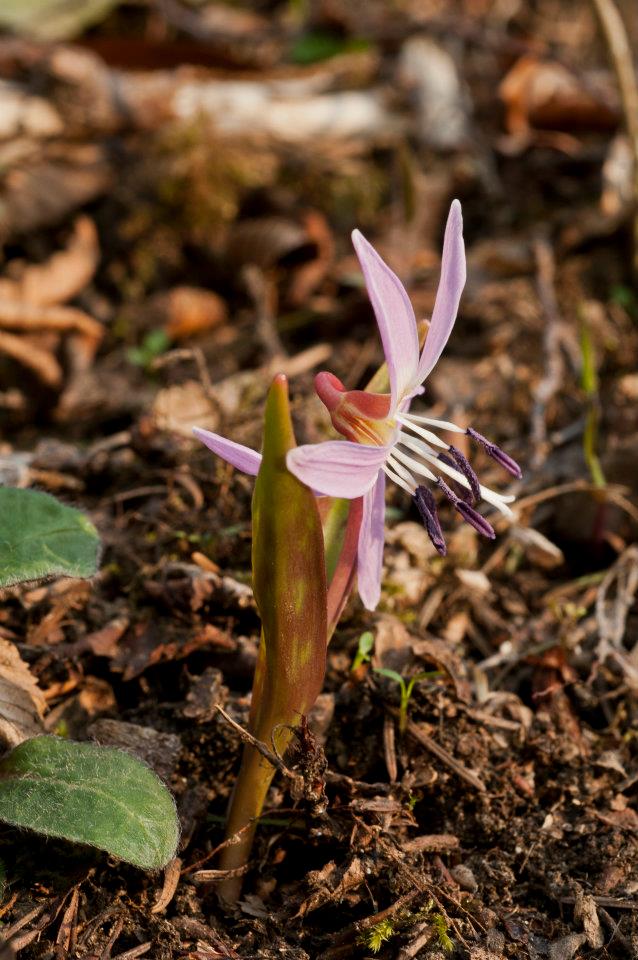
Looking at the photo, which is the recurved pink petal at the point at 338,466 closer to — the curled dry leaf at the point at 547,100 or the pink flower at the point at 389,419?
the pink flower at the point at 389,419

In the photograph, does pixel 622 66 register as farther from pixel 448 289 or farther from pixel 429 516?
pixel 429 516

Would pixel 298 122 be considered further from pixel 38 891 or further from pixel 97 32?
pixel 38 891

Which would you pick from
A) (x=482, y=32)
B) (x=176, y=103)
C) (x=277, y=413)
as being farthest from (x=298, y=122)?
(x=277, y=413)

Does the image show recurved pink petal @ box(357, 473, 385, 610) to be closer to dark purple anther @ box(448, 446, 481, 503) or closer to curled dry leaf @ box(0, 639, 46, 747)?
dark purple anther @ box(448, 446, 481, 503)

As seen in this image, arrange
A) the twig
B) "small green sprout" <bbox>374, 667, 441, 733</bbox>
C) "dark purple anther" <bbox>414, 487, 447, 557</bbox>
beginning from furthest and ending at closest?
the twig < "small green sprout" <bbox>374, 667, 441, 733</bbox> < "dark purple anther" <bbox>414, 487, 447, 557</bbox>

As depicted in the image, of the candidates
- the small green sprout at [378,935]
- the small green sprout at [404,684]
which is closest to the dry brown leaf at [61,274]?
the small green sprout at [404,684]

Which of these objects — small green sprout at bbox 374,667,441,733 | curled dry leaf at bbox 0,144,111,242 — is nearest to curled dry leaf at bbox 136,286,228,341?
curled dry leaf at bbox 0,144,111,242
